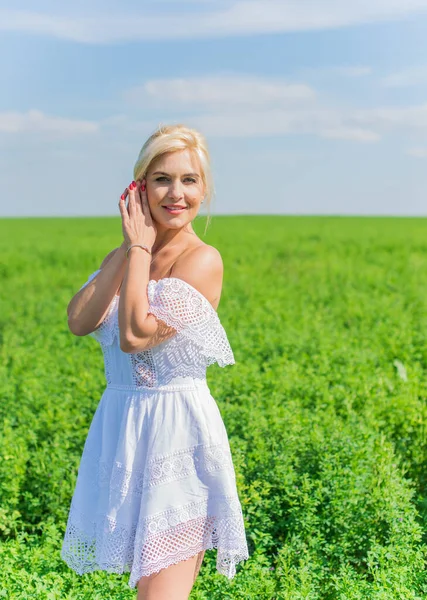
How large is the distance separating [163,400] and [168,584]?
2.30 feet

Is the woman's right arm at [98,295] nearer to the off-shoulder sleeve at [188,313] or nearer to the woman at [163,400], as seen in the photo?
the woman at [163,400]

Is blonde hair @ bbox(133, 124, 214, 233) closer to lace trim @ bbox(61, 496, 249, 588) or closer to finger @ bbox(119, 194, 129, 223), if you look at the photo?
finger @ bbox(119, 194, 129, 223)

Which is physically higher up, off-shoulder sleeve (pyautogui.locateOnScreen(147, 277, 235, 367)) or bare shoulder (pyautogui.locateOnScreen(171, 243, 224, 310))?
bare shoulder (pyautogui.locateOnScreen(171, 243, 224, 310))

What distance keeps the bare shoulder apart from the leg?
1.06 m

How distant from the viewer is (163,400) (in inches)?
125

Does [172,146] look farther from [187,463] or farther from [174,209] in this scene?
[187,463]

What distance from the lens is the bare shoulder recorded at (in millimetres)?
3168

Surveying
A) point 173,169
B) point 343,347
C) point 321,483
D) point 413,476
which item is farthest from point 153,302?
point 343,347

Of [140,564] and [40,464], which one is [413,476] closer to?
[40,464]

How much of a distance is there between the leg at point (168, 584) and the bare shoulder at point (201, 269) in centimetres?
106

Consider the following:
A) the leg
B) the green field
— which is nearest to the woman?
the leg

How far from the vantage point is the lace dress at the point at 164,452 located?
3113 mm

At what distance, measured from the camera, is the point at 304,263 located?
22.3 m

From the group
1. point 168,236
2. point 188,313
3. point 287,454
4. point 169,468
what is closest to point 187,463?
point 169,468
